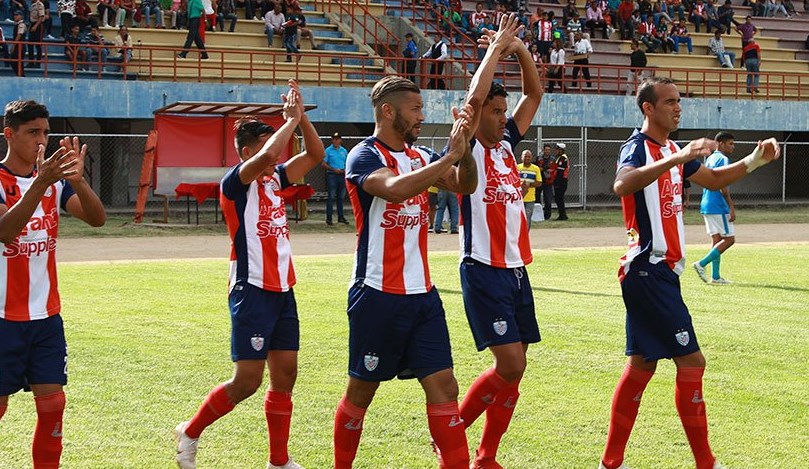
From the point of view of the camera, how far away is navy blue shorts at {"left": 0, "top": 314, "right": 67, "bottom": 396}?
5.87 m

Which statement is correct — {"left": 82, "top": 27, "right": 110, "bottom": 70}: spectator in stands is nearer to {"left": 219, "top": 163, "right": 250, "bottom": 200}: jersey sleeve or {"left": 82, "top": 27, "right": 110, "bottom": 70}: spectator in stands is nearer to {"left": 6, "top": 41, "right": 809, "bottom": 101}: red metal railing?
{"left": 6, "top": 41, "right": 809, "bottom": 101}: red metal railing

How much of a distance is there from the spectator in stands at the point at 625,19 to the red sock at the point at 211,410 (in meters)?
37.2

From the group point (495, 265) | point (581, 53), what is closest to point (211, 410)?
point (495, 265)

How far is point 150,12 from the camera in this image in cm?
3366

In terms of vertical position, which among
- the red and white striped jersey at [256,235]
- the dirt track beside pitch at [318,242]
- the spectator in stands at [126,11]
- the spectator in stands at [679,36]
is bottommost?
the dirt track beside pitch at [318,242]

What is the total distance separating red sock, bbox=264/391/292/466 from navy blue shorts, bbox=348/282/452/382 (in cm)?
78

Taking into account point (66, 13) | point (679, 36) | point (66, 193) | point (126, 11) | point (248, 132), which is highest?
point (679, 36)

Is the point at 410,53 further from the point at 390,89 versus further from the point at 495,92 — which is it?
the point at 390,89

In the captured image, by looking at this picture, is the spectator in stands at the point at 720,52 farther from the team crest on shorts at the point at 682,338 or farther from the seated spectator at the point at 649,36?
the team crest on shorts at the point at 682,338

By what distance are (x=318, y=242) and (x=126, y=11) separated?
14.1 meters

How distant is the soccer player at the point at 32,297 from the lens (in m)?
5.90

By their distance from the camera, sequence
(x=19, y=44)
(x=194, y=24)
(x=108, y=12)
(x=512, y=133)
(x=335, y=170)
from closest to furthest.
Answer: (x=512, y=133) → (x=335, y=170) → (x=19, y=44) → (x=194, y=24) → (x=108, y=12)

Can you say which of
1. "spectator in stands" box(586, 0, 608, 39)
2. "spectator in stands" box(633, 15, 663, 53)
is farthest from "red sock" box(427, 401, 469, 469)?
"spectator in stands" box(633, 15, 663, 53)

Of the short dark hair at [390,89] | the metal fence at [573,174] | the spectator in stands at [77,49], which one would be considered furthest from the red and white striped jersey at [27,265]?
the spectator in stands at [77,49]
